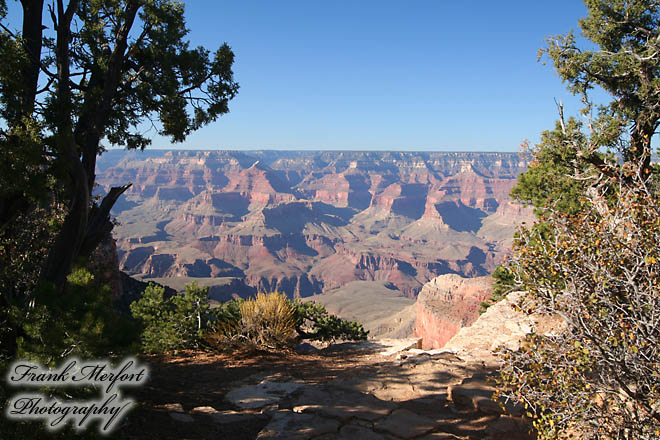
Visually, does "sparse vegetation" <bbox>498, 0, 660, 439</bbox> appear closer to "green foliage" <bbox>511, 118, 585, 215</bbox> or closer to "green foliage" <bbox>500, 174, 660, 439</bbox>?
"green foliage" <bbox>500, 174, 660, 439</bbox>

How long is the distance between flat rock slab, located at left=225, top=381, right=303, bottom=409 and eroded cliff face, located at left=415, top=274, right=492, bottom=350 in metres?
34.4

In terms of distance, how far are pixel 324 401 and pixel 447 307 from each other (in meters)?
44.1

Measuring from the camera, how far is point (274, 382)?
653 centimetres

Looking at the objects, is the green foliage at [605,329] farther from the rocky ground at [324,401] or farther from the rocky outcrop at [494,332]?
the rocky outcrop at [494,332]

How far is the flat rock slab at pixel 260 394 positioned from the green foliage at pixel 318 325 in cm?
411

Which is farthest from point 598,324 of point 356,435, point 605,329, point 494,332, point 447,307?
point 447,307

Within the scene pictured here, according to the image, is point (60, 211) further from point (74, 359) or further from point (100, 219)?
point (74, 359)

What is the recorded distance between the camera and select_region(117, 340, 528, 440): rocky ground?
455 centimetres

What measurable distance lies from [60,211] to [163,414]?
4.53 meters

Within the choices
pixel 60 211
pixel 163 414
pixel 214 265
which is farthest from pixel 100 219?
pixel 214 265

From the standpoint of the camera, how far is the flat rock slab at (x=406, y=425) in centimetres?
451

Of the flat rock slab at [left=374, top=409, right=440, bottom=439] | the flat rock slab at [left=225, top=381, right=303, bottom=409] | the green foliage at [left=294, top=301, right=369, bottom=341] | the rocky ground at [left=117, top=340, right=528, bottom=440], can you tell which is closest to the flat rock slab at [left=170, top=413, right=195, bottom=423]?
the rocky ground at [left=117, top=340, right=528, bottom=440]

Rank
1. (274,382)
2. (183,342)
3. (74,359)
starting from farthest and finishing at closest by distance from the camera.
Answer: (183,342)
(274,382)
(74,359)

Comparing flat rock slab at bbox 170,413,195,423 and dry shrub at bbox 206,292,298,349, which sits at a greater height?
flat rock slab at bbox 170,413,195,423
